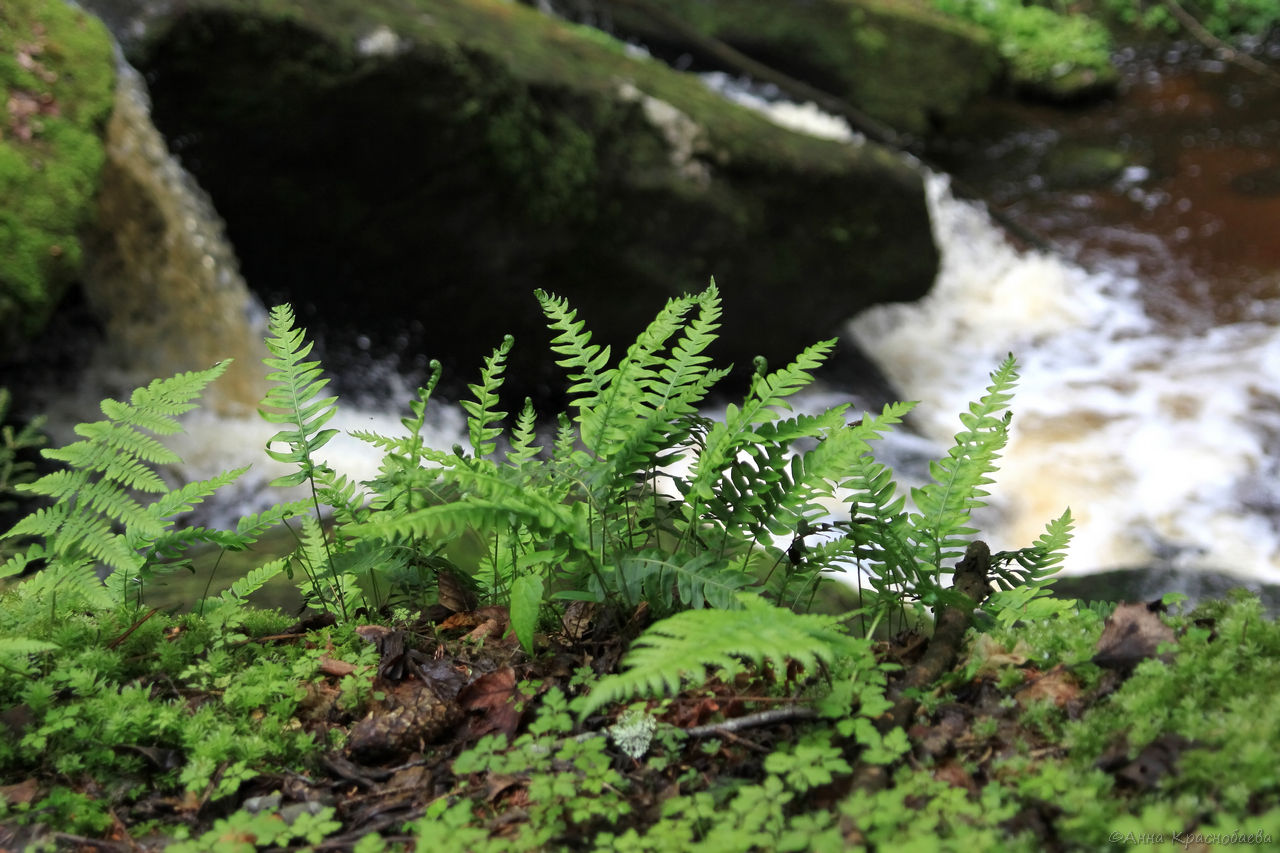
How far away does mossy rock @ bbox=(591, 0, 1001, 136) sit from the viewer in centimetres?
1248

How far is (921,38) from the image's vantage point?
12.6 metres

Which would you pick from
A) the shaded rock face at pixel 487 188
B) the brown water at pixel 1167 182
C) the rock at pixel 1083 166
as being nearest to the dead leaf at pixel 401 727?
the shaded rock face at pixel 487 188

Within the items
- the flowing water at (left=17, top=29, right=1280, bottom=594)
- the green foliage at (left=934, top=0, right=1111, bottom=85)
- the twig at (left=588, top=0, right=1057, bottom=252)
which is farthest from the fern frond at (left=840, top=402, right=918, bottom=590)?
the green foliage at (left=934, top=0, right=1111, bottom=85)

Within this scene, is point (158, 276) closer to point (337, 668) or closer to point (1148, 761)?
point (337, 668)

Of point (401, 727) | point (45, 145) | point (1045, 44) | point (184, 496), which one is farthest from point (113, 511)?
point (1045, 44)

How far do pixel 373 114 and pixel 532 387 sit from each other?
2.49 metres

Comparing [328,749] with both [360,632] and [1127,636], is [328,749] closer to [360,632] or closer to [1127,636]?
[360,632]

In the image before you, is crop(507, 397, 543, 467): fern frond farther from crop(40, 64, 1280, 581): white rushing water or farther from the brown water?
the brown water

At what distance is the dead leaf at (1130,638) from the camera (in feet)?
6.64

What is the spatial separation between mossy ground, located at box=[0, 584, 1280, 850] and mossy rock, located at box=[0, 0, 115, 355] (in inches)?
120

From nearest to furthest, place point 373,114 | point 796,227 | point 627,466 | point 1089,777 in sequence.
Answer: point 1089,777 → point 627,466 → point 373,114 → point 796,227

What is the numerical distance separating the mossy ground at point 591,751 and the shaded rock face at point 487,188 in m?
4.49

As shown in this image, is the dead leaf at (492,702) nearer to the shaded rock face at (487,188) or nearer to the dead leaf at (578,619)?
the dead leaf at (578,619)

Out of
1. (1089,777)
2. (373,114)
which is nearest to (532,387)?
(373,114)
